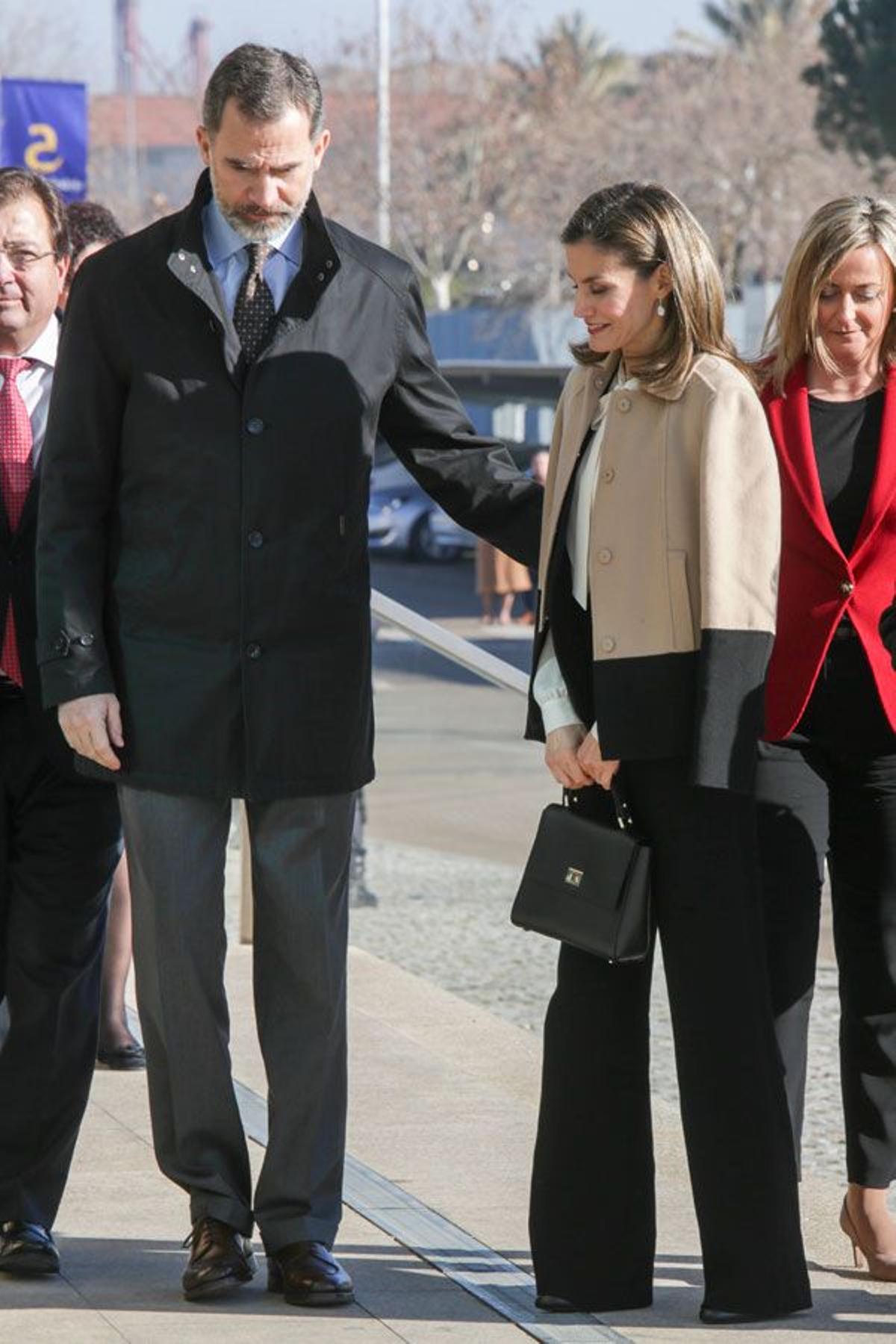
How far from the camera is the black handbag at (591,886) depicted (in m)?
3.95

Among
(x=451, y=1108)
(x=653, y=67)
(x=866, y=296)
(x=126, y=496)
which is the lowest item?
(x=451, y=1108)

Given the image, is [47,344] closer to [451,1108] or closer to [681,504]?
[681,504]

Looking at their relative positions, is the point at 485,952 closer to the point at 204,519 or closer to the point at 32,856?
the point at 32,856

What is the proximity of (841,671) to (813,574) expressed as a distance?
17 centimetres

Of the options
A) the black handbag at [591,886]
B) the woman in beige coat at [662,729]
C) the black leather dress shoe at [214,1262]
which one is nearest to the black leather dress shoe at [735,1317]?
the woman in beige coat at [662,729]

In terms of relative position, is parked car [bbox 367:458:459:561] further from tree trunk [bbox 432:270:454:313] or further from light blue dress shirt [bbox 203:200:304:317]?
light blue dress shirt [bbox 203:200:304:317]

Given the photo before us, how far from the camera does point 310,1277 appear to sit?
4070 millimetres

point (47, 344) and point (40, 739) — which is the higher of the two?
point (47, 344)

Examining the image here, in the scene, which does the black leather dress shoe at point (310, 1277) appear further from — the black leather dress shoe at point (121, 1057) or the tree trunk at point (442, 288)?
the tree trunk at point (442, 288)

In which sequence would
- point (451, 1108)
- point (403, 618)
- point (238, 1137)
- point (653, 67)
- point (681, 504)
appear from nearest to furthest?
point (681, 504), point (238, 1137), point (451, 1108), point (403, 618), point (653, 67)

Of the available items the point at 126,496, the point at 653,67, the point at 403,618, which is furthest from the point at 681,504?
the point at 653,67

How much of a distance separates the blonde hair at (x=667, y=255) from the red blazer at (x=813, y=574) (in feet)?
0.91

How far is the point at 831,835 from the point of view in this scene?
439cm

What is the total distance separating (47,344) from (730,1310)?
80.8 inches
